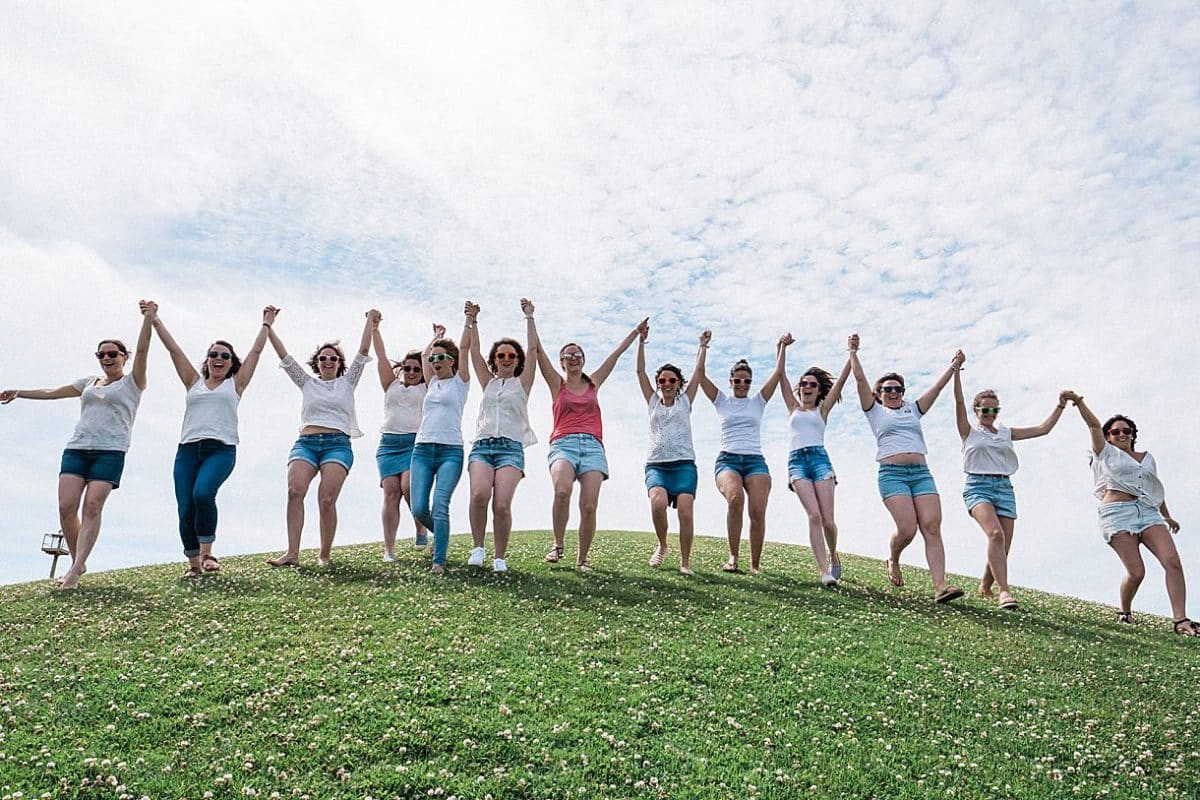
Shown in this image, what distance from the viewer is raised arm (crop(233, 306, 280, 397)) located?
477 inches

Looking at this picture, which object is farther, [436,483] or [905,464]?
[905,464]

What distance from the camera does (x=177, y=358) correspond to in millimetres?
12109

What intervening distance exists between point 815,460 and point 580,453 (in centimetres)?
381

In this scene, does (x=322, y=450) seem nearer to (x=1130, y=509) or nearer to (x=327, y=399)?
(x=327, y=399)

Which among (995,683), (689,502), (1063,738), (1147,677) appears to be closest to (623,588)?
(689,502)

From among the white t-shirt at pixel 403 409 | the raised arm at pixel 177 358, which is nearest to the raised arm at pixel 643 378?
the white t-shirt at pixel 403 409

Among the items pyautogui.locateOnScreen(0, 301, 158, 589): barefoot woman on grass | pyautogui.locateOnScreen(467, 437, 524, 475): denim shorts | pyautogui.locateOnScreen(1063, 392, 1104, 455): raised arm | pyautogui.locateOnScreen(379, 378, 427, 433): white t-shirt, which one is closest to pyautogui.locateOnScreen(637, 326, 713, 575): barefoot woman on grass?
pyautogui.locateOnScreen(467, 437, 524, 475): denim shorts

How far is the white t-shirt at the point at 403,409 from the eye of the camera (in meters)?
12.7

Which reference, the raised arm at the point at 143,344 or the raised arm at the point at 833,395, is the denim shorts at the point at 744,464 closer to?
the raised arm at the point at 833,395

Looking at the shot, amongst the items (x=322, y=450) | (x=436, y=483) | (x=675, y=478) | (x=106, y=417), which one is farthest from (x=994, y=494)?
(x=106, y=417)

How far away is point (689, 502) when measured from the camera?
12.4 meters

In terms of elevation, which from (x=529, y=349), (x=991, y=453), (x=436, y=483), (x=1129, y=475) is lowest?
(x=436, y=483)

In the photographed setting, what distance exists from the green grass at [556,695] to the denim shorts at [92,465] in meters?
1.49

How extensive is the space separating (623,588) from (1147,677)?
20.0 ft
